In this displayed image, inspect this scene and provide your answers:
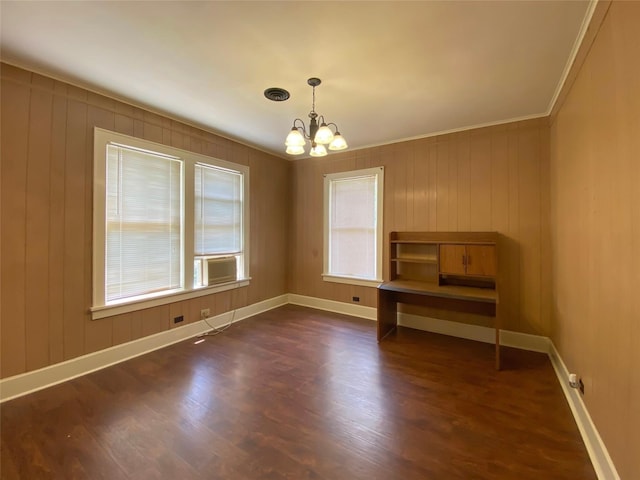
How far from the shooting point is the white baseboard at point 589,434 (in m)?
1.47

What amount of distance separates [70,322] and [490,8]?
4.02 meters

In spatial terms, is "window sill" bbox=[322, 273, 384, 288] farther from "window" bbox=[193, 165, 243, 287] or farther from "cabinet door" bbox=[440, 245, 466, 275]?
"window" bbox=[193, 165, 243, 287]

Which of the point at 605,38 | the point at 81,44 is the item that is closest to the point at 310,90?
the point at 81,44

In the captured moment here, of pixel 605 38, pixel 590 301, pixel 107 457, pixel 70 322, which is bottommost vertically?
pixel 107 457

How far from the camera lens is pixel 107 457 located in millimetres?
1656

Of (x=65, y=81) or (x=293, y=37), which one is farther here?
(x=65, y=81)

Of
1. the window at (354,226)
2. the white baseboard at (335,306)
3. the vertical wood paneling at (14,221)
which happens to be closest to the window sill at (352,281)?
the window at (354,226)

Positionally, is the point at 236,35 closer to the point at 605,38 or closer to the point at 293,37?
the point at 293,37

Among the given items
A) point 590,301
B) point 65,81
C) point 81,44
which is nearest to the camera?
point 590,301

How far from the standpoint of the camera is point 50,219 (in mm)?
2406

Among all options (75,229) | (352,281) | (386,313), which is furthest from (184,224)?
(386,313)

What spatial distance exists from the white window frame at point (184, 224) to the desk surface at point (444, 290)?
7.60 ft

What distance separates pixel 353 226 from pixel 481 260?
1887 millimetres

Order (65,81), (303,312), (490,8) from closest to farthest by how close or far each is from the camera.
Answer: (490,8), (65,81), (303,312)
